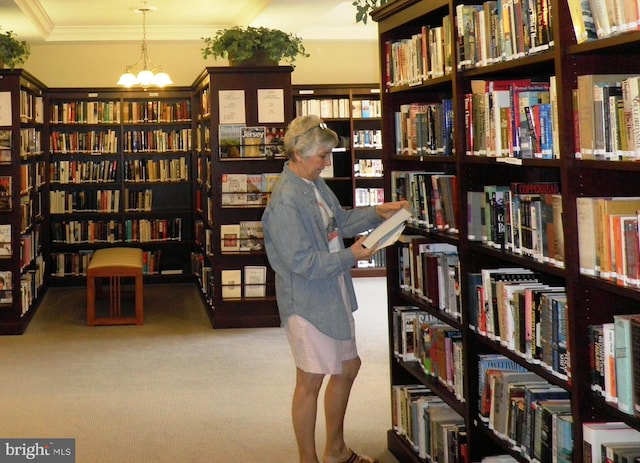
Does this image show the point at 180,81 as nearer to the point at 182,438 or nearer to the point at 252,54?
the point at 252,54

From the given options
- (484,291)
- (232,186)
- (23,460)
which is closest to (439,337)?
(484,291)

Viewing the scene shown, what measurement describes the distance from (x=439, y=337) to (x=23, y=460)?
6.55 feet

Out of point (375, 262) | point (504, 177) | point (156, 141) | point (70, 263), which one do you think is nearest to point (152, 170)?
point (156, 141)

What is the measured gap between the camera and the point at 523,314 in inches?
118

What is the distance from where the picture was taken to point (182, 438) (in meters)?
4.72

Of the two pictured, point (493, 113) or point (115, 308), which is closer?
point (493, 113)

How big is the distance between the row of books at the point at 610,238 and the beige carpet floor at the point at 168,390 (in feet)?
6.97

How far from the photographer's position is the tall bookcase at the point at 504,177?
8.27 ft

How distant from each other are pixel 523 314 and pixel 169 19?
8034 mm

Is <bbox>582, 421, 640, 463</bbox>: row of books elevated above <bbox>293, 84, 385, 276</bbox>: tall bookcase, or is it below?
below

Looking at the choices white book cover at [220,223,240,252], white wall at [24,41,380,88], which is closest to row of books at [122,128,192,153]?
white wall at [24,41,380,88]

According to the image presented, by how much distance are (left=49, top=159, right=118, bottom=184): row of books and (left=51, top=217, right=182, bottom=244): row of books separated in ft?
1.63

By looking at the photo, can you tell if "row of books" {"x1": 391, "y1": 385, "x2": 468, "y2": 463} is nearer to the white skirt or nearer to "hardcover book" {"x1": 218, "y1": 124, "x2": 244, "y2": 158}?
the white skirt

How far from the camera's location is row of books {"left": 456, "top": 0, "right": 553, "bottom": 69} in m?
2.71
